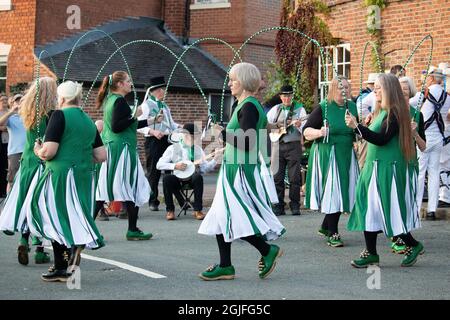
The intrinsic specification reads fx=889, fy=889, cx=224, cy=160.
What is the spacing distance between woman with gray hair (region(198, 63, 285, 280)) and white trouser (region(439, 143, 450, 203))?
20.7 ft

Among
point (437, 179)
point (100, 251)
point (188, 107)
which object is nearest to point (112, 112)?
point (100, 251)

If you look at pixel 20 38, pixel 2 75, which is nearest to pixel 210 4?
pixel 20 38

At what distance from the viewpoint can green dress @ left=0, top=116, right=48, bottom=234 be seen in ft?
28.9

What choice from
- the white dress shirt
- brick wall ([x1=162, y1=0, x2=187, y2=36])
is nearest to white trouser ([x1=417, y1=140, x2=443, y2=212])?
the white dress shirt

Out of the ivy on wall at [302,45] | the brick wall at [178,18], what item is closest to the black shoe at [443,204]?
the ivy on wall at [302,45]

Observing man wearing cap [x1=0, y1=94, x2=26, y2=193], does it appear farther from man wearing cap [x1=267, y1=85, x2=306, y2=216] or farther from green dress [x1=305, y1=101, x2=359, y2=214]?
green dress [x1=305, y1=101, x2=359, y2=214]

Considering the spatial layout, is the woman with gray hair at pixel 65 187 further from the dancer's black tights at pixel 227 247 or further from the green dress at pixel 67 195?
the dancer's black tights at pixel 227 247

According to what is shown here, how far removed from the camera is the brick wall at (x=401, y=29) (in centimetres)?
1728

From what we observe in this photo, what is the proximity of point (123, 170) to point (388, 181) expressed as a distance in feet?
12.4

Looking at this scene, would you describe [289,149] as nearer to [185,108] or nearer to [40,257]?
[40,257]

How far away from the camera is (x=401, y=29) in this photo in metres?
18.2

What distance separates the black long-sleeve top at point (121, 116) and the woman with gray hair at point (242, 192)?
9.61ft

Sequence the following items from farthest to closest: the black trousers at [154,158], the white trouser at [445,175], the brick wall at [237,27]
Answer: the brick wall at [237,27]
the black trousers at [154,158]
the white trouser at [445,175]

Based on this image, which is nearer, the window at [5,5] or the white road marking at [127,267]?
the white road marking at [127,267]
